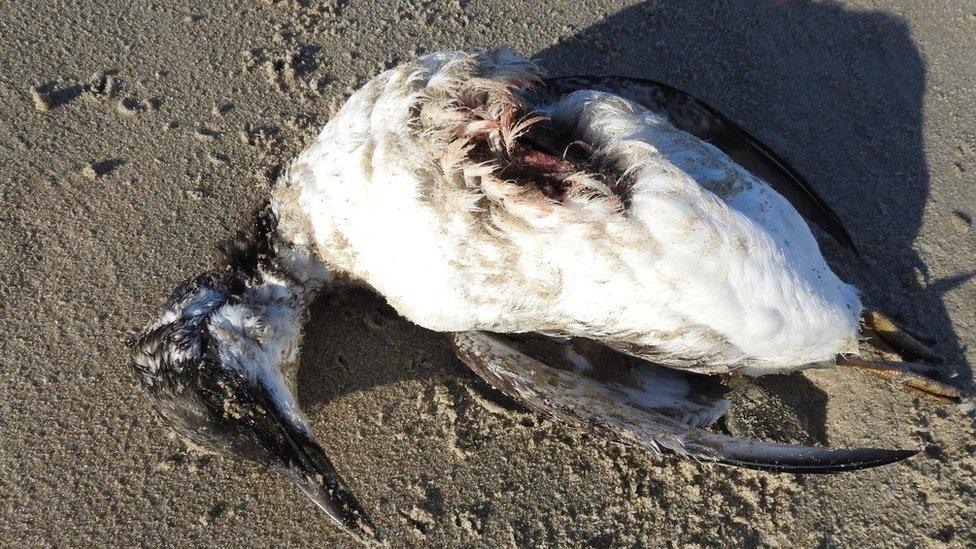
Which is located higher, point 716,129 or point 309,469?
point 716,129

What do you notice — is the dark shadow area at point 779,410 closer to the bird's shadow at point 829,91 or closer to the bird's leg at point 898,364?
the bird's leg at point 898,364

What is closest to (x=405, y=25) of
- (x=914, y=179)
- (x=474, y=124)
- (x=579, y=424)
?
(x=474, y=124)

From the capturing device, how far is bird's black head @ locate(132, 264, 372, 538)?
76.2 inches

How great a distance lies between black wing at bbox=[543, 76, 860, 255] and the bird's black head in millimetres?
1682

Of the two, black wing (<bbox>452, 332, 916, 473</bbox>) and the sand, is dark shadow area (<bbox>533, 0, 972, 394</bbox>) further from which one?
black wing (<bbox>452, 332, 916, 473</bbox>)

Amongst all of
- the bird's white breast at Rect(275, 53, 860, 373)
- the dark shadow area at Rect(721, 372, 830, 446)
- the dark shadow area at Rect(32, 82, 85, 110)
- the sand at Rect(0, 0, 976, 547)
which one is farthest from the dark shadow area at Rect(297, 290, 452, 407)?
the dark shadow area at Rect(32, 82, 85, 110)

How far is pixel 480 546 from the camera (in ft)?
7.62

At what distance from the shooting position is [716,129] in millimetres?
2854

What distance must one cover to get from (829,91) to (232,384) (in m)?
3.24

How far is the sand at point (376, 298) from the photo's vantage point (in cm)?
235

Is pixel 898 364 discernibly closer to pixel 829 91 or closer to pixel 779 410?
pixel 779 410

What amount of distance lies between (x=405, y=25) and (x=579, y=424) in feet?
7.20

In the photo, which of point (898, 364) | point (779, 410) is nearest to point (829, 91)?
point (898, 364)

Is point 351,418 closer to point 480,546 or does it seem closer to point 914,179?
point 480,546
